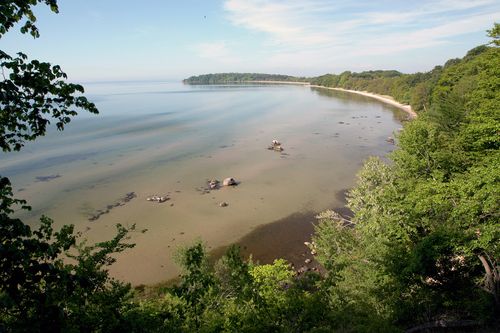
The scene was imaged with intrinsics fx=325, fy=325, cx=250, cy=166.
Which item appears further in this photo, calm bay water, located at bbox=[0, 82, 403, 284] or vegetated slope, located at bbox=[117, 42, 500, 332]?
calm bay water, located at bbox=[0, 82, 403, 284]

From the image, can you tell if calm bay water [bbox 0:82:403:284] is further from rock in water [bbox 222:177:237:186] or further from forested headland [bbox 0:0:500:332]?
forested headland [bbox 0:0:500:332]

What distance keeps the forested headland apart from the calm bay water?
13173 millimetres

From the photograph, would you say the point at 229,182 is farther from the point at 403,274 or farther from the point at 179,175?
the point at 403,274

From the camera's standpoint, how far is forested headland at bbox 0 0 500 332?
4.97 metres

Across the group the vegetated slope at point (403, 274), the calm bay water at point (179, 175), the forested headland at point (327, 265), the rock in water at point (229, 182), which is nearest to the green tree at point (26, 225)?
the forested headland at point (327, 265)

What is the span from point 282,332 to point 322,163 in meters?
45.6

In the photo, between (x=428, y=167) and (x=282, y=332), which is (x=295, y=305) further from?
(x=428, y=167)

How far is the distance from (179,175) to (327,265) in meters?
33.9

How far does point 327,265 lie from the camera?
1878 centimetres

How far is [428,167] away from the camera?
63.6 ft

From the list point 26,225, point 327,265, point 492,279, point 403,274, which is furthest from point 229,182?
point 26,225

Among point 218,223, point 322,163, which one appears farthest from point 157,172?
point 322,163

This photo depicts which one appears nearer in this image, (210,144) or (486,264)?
(486,264)

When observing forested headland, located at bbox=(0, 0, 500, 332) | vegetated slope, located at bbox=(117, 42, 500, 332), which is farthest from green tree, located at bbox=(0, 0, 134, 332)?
vegetated slope, located at bbox=(117, 42, 500, 332)
